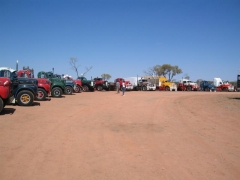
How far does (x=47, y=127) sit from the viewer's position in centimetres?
738

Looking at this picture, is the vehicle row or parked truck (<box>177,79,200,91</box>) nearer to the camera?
the vehicle row

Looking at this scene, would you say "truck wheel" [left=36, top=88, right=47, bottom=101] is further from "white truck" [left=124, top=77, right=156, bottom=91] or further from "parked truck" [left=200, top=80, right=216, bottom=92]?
"parked truck" [left=200, top=80, right=216, bottom=92]

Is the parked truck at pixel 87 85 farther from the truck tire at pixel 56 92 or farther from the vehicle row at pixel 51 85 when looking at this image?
the truck tire at pixel 56 92

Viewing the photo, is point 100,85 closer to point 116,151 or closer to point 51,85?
point 51,85

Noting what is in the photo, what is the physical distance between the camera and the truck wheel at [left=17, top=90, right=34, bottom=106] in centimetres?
1245

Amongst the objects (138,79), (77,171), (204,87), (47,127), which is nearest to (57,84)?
(47,127)

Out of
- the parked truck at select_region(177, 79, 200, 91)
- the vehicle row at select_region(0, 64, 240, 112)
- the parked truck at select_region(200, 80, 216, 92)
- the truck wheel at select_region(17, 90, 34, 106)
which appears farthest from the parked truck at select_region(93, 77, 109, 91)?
the truck wheel at select_region(17, 90, 34, 106)

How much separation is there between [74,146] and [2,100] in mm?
5382

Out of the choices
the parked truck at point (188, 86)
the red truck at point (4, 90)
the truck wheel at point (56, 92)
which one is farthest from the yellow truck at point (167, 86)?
the red truck at point (4, 90)

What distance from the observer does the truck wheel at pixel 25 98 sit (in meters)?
12.5

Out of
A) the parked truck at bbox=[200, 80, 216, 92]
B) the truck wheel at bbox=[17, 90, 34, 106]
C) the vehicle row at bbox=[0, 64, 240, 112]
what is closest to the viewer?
the vehicle row at bbox=[0, 64, 240, 112]

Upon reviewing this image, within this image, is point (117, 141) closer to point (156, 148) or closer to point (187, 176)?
point (156, 148)

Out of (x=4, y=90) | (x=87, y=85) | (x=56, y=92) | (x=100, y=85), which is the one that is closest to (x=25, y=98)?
(x=4, y=90)

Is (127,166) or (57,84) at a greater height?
(57,84)
